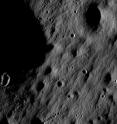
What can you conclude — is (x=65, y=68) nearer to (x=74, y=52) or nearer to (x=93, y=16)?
(x=74, y=52)

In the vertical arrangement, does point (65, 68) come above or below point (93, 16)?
below

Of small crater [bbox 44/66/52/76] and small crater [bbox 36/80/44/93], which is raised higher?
small crater [bbox 44/66/52/76]

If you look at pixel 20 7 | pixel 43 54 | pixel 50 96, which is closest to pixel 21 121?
pixel 50 96

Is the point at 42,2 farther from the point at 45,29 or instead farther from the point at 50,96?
the point at 50,96

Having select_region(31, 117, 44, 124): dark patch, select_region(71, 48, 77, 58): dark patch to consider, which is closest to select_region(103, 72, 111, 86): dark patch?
select_region(71, 48, 77, 58): dark patch

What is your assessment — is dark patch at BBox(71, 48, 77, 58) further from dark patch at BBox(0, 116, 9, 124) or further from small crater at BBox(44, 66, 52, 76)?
dark patch at BBox(0, 116, 9, 124)

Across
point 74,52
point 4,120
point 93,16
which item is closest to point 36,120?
point 4,120

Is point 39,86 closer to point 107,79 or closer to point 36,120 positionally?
point 36,120

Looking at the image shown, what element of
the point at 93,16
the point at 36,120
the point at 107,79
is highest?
→ the point at 93,16

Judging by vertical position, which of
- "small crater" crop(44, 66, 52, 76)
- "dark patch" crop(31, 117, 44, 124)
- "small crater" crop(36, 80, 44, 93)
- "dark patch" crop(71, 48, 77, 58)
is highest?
"dark patch" crop(71, 48, 77, 58)
